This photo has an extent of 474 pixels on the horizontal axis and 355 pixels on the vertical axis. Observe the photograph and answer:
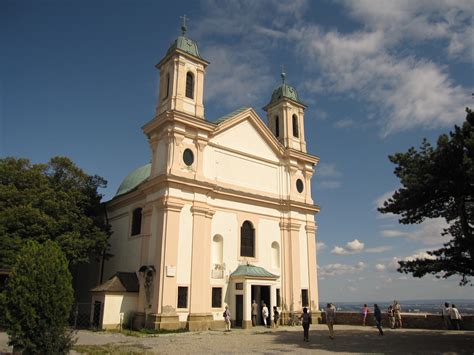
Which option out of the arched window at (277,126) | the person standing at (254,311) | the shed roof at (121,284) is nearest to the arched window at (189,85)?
the arched window at (277,126)

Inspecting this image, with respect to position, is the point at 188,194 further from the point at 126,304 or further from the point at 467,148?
the point at 467,148

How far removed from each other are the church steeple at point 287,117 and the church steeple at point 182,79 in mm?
8086

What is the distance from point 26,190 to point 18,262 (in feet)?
52.1

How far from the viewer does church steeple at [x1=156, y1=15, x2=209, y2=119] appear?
2675 cm

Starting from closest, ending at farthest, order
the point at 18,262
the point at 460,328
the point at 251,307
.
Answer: the point at 18,262, the point at 460,328, the point at 251,307

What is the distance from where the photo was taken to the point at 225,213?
27.3 metres

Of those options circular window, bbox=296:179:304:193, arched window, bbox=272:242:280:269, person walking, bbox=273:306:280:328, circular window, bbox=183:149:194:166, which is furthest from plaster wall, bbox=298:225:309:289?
circular window, bbox=183:149:194:166

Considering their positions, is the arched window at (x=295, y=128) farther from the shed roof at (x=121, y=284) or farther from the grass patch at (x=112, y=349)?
the grass patch at (x=112, y=349)

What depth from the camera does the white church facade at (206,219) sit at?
23609 millimetres

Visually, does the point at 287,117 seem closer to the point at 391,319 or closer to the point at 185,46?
the point at 185,46

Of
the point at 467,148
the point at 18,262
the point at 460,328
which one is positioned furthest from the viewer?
the point at 460,328

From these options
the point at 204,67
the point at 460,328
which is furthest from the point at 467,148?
the point at 204,67

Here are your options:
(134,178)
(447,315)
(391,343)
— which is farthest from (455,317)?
(134,178)

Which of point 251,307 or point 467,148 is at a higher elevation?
point 467,148
